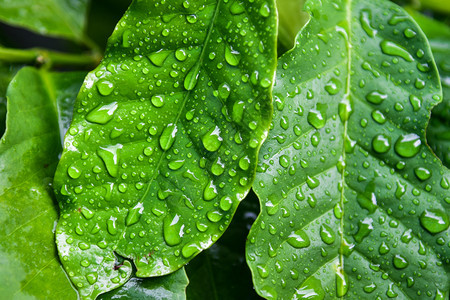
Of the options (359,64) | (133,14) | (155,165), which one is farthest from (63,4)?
(359,64)

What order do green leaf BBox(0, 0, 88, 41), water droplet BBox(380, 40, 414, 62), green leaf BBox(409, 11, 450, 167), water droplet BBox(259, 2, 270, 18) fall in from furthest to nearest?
green leaf BBox(0, 0, 88, 41)
green leaf BBox(409, 11, 450, 167)
water droplet BBox(380, 40, 414, 62)
water droplet BBox(259, 2, 270, 18)

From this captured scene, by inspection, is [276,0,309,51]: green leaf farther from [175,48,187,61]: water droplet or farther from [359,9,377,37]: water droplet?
[175,48,187,61]: water droplet

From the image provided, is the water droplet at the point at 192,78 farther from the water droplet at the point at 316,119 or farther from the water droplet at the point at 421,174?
the water droplet at the point at 421,174

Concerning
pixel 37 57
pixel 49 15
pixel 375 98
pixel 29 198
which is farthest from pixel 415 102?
pixel 49 15

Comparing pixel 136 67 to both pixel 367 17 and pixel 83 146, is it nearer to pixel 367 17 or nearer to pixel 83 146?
pixel 83 146

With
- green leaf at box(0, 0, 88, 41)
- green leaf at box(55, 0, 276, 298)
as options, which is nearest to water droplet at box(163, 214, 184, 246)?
green leaf at box(55, 0, 276, 298)

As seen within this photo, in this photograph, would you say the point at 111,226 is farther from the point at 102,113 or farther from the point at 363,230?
the point at 363,230

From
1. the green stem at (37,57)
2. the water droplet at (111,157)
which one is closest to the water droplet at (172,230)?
the water droplet at (111,157)
